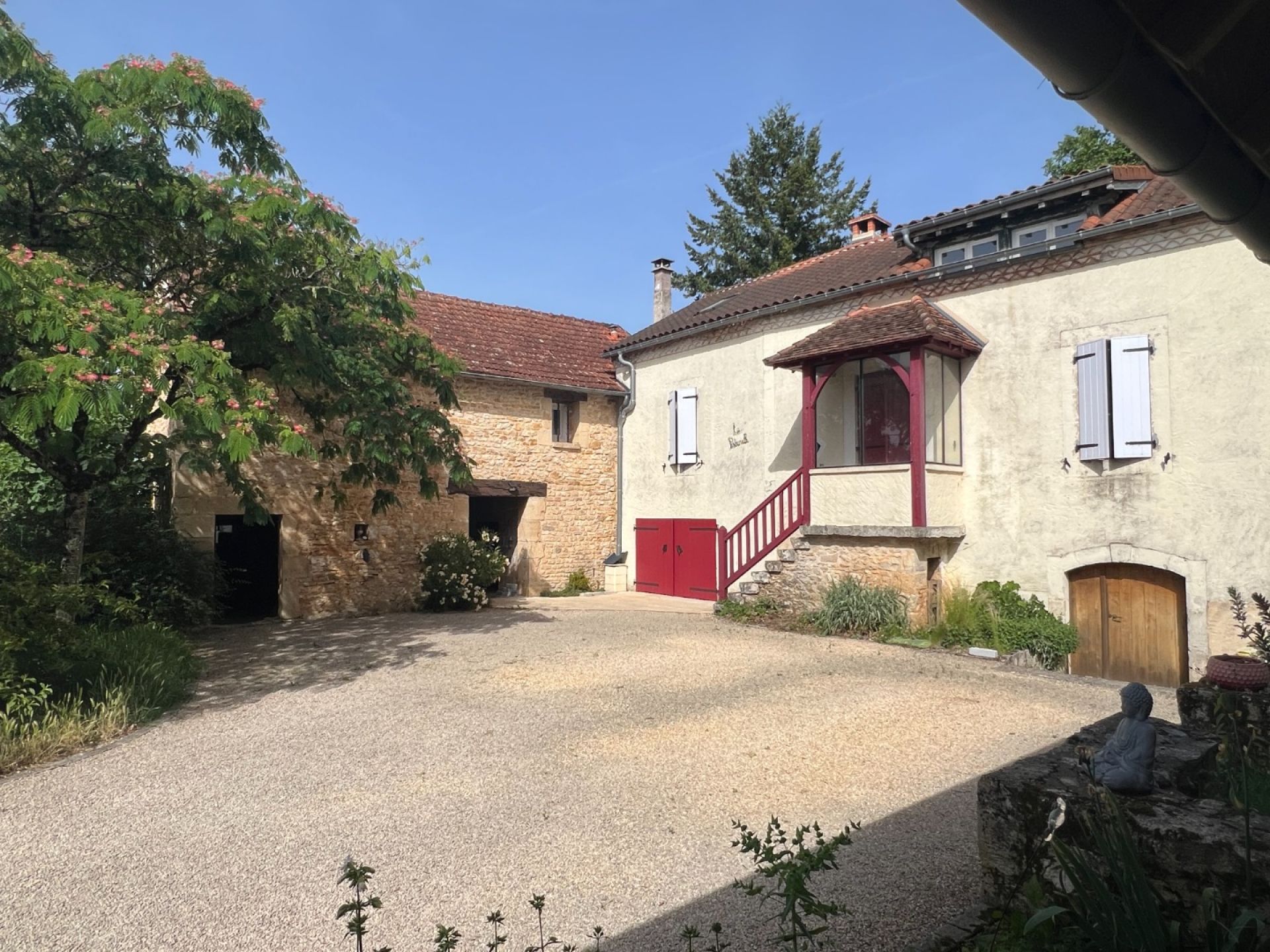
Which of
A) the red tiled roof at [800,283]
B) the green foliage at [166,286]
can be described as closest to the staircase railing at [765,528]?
the red tiled roof at [800,283]

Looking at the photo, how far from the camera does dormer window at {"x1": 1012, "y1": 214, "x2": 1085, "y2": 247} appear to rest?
32.2 ft

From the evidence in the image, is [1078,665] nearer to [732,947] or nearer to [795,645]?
[795,645]

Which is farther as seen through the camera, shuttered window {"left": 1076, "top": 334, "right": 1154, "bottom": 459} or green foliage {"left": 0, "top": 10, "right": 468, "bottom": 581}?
shuttered window {"left": 1076, "top": 334, "right": 1154, "bottom": 459}

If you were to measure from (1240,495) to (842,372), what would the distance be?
5.45 metres

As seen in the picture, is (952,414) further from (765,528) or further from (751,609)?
(751,609)

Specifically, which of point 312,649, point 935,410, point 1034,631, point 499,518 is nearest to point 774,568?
point 935,410

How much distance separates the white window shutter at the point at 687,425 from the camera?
14.2 meters

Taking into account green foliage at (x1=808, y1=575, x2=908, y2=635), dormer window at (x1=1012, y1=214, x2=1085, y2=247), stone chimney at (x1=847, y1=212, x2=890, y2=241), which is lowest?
green foliage at (x1=808, y1=575, x2=908, y2=635)

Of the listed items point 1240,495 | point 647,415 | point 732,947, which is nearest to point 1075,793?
point 732,947

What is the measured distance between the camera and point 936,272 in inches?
427

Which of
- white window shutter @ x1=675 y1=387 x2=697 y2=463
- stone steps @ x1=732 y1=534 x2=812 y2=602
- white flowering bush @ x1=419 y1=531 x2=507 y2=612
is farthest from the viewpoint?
white window shutter @ x1=675 y1=387 x2=697 y2=463

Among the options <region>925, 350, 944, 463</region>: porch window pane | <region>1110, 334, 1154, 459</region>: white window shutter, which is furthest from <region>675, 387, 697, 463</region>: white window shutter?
<region>1110, 334, 1154, 459</region>: white window shutter

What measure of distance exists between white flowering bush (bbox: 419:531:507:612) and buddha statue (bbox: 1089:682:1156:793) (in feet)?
36.3

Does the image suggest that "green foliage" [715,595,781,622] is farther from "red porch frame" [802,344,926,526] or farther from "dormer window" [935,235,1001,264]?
"dormer window" [935,235,1001,264]
